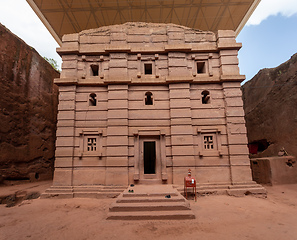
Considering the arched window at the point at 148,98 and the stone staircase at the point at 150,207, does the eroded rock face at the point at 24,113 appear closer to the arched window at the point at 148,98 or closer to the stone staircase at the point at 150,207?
the arched window at the point at 148,98

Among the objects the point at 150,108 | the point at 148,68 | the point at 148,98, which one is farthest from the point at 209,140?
the point at 148,68

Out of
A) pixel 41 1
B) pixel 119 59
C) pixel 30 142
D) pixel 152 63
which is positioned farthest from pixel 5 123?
Answer: pixel 41 1

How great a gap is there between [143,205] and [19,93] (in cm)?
1329

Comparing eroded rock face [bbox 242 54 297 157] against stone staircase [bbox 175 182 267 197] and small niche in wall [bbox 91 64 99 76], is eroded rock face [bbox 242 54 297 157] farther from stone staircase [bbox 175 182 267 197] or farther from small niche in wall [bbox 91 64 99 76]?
small niche in wall [bbox 91 64 99 76]

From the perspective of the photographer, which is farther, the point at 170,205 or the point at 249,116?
the point at 249,116

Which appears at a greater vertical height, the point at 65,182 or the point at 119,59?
the point at 119,59

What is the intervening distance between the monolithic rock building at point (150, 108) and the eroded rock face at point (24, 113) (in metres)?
5.32

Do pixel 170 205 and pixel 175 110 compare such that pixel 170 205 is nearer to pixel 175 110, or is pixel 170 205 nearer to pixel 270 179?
pixel 175 110

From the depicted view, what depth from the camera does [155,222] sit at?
630cm

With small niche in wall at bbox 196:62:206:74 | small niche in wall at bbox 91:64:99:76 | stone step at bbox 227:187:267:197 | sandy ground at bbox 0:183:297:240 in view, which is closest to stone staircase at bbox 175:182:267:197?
stone step at bbox 227:187:267:197

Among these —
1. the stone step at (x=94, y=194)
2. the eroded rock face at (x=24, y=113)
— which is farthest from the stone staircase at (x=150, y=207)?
the eroded rock face at (x=24, y=113)

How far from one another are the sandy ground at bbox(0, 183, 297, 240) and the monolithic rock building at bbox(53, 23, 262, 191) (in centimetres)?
165

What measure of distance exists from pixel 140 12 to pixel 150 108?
15.2 m

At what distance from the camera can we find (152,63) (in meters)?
11.5
